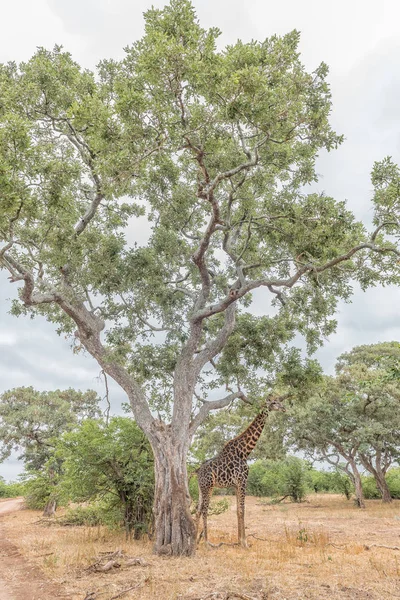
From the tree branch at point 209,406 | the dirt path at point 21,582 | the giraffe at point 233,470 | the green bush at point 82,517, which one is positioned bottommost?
the dirt path at point 21,582

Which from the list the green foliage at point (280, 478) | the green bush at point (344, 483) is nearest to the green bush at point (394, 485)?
the green bush at point (344, 483)

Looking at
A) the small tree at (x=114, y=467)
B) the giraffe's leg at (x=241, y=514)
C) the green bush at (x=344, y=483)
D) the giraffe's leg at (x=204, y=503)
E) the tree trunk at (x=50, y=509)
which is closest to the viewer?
the giraffe's leg at (x=241, y=514)

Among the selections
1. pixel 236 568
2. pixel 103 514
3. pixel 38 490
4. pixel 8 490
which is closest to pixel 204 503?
pixel 236 568

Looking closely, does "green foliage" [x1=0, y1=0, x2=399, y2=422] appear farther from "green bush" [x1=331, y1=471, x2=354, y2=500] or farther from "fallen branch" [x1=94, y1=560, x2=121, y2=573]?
"green bush" [x1=331, y1=471, x2=354, y2=500]

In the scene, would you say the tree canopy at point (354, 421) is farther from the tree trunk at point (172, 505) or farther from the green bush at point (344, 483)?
the tree trunk at point (172, 505)

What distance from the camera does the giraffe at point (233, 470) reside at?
10.5 meters

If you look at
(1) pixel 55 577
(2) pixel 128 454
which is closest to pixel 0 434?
(2) pixel 128 454

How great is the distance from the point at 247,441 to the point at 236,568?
13.1 feet

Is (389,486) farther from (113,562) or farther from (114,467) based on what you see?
(113,562)

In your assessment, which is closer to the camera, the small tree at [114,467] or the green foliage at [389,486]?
the small tree at [114,467]

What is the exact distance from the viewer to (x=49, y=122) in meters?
11.1

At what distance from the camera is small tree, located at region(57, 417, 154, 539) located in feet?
37.2

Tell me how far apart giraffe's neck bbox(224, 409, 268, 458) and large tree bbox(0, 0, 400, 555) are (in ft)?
3.45

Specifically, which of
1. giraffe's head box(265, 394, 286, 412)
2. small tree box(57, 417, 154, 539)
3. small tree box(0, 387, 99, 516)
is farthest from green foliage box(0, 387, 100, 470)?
giraffe's head box(265, 394, 286, 412)
